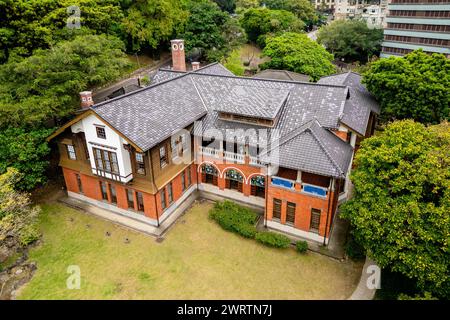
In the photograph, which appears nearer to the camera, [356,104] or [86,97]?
[86,97]

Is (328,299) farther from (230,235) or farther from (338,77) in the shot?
(338,77)

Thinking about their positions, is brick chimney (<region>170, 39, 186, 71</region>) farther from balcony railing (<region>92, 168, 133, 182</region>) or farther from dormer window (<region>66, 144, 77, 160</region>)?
balcony railing (<region>92, 168, 133, 182</region>)

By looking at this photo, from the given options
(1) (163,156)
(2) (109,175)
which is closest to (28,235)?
(2) (109,175)

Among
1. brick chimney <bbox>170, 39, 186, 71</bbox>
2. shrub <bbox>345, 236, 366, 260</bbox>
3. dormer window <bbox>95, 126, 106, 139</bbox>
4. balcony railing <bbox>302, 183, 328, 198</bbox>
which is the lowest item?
shrub <bbox>345, 236, 366, 260</bbox>

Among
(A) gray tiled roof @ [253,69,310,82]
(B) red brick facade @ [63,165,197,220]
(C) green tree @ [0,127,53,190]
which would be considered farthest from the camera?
(A) gray tiled roof @ [253,69,310,82]

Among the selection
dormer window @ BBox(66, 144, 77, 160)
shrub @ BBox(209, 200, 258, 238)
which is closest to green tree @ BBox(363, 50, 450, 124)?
shrub @ BBox(209, 200, 258, 238)

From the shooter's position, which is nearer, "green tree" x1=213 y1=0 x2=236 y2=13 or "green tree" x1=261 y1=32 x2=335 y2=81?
"green tree" x1=261 y1=32 x2=335 y2=81

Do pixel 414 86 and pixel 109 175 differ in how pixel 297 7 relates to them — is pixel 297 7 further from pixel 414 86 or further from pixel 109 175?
pixel 109 175
